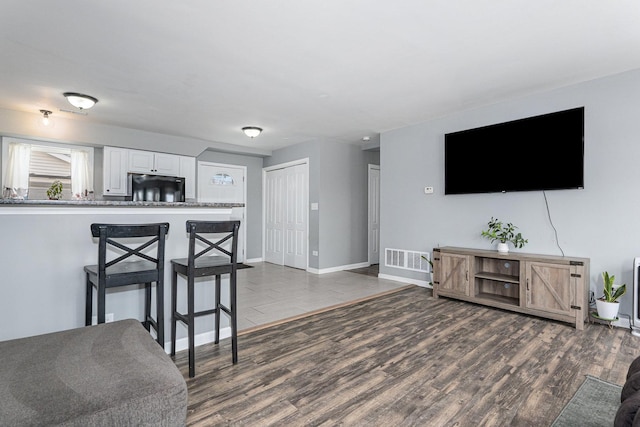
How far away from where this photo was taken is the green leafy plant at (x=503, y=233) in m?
3.86

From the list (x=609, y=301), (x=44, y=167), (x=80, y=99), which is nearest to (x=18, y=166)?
(x=44, y=167)

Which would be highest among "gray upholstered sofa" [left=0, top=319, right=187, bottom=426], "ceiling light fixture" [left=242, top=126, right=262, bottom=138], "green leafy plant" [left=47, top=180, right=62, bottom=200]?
"ceiling light fixture" [left=242, top=126, right=262, bottom=138]

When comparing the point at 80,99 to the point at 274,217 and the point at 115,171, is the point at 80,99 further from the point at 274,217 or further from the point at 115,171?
the point at 274,217

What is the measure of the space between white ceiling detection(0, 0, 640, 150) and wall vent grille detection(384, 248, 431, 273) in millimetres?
2121

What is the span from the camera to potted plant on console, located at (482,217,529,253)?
3.85 metres

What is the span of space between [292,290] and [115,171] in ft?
11.4

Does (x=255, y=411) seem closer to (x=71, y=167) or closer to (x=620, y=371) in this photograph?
(x=620, y=371)

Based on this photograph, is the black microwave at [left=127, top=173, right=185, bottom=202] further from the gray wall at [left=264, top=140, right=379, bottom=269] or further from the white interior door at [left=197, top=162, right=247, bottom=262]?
the gray wall at [left=264, top=140, right=379, bottom=269]

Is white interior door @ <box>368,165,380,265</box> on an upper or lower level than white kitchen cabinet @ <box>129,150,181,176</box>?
lower

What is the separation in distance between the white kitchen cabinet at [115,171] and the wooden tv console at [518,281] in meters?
5.04

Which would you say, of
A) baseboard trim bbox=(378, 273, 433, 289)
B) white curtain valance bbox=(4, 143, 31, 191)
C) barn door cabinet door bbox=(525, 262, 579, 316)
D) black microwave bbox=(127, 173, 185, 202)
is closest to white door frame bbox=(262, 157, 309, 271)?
baseboard trim bbox=(378, 273, 433, 289)

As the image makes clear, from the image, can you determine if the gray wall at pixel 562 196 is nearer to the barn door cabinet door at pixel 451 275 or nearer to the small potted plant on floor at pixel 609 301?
the small potted plant on floor at pixel 609 301

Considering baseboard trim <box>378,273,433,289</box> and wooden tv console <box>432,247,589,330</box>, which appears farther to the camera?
baseboard trim <box>378,273,433,289</box>

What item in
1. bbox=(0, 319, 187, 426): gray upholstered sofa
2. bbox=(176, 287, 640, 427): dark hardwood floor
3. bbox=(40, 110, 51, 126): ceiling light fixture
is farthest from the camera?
bbox=(40, 110, 51, 126): ceiling light fixture
